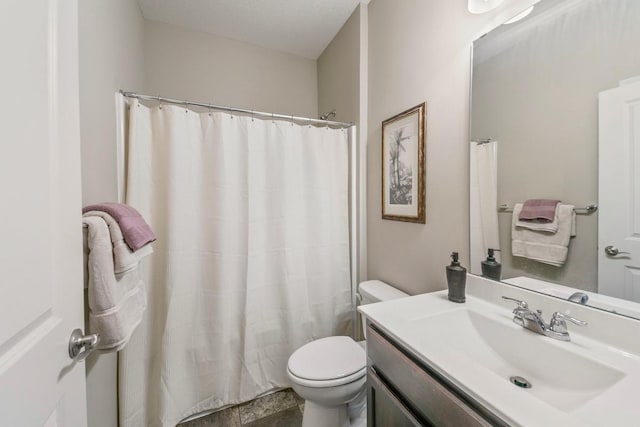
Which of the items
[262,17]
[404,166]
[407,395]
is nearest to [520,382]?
[407,395]

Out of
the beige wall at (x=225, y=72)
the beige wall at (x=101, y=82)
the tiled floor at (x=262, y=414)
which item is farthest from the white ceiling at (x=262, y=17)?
the tiled floor at (x=262, y=414)

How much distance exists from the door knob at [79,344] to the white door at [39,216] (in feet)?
0.06

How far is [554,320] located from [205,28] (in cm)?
275

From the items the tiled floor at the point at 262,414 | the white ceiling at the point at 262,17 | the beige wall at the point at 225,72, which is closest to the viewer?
the tiled floor at the point at 262,414

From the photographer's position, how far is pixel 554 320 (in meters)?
0.78

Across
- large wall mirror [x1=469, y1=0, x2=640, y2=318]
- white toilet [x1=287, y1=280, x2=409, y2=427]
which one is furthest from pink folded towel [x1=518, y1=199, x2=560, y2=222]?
white toilet [x1=287, y1=280, x2=409, y2=427]

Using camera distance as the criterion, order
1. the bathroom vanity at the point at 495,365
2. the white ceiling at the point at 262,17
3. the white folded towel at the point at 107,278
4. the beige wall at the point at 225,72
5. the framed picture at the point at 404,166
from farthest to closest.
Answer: the beige wall at the point at 225,72
the white ceiling at the point at 262,17
the framed picture at the point at 404,166
the white folded towel at the point at 107,278
the bathroom vanity at the point at 495,365

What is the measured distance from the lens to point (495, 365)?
2.69ft

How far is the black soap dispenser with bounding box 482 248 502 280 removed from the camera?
1038mm

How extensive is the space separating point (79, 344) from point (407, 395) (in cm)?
92

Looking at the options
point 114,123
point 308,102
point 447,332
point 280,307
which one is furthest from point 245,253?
point 308,102

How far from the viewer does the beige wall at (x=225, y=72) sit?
6.32 ft

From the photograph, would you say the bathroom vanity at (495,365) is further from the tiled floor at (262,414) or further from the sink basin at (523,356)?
the tiled floor at (262,414)

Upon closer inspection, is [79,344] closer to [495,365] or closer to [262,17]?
[495,365]
